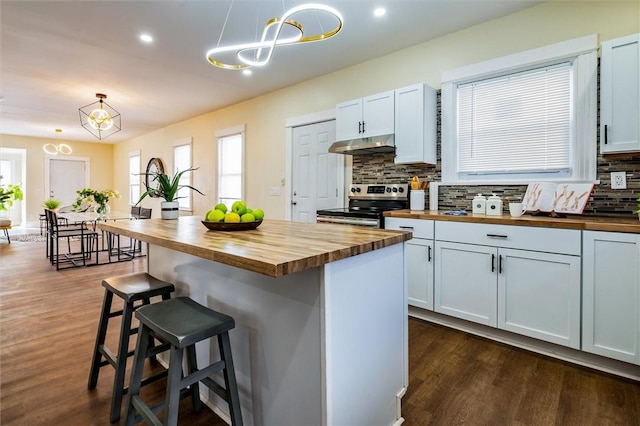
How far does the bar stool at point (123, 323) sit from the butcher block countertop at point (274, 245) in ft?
0.95

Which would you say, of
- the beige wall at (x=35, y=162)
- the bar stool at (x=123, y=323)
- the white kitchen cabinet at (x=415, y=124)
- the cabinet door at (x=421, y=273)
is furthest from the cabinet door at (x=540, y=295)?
the beige wall at (x=35, y=162)

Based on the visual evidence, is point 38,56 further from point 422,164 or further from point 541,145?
point 541,145

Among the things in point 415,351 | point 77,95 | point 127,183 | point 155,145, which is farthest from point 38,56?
point 127,183

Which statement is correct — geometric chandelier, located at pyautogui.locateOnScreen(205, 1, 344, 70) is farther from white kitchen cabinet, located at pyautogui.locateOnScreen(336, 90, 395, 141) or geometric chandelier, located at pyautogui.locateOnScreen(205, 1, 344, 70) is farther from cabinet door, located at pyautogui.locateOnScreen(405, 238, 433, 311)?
cabinet door, located at pyautogui.locateOnScreen(405, 238, 433, 311)

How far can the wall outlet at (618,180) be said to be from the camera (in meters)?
2.29

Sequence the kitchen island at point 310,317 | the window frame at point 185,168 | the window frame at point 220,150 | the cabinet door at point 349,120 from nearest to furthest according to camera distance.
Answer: the kitchen island at point 310,317 → the cabinet door at point 349,120 → the window frame at point 220,150 → the window frame at point 185,168

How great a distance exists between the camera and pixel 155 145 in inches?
309

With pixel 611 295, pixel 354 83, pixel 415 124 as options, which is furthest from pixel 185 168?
pixel 611 295

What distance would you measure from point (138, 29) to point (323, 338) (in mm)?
3331

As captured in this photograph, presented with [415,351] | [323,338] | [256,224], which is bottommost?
[415,351]

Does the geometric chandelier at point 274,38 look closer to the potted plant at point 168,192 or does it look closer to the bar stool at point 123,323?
the potted plant at point 168,192

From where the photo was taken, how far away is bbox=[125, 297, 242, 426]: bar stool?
118 centimetres

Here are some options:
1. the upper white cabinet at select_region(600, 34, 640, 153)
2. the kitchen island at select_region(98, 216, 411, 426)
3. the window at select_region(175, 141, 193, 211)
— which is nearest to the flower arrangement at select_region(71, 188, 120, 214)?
the window at select_region(175, 141, 193, 211)

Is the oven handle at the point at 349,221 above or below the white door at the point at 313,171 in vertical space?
below
